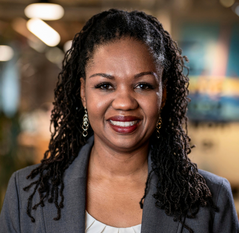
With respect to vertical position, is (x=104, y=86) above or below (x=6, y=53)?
below

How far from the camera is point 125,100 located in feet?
4.05

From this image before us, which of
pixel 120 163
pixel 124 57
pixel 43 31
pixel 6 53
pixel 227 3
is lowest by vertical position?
pixel 120 163

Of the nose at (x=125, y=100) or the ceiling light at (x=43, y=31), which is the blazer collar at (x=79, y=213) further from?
the ceiling light at (x=43, y=31)

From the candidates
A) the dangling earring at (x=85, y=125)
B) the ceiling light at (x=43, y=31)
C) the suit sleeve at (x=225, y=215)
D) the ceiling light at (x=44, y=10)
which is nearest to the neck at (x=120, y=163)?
the dangling earring at (x=85, y=125)

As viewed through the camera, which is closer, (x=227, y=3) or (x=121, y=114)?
(x=121, y=114)

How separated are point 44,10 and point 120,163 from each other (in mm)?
3408

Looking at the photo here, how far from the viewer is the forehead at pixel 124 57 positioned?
49.6 inches

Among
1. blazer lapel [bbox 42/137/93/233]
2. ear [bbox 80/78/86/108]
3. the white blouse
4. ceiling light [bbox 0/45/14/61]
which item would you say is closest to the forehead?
ear [bbox 80/78/86/108]

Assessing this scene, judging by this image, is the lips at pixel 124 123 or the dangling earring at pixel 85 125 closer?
the lips at pixel 124 123

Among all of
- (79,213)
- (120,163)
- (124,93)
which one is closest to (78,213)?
(79,213)

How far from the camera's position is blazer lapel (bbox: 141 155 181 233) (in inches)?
49.9

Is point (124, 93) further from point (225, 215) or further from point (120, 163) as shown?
point (225, 215)

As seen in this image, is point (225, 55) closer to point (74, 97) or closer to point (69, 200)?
point (74, 97)

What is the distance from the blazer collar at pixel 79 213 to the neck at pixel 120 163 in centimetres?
8
